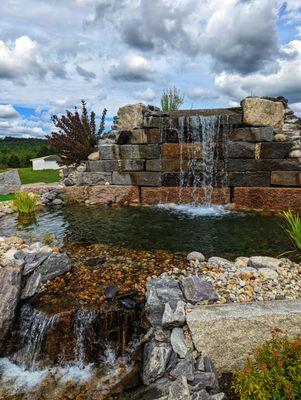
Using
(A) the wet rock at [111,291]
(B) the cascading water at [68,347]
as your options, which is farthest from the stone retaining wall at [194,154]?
(B) the cascading water at [68,347]

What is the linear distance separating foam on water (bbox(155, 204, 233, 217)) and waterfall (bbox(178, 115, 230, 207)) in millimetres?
255

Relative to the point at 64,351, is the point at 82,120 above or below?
above

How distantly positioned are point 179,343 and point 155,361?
281 mm

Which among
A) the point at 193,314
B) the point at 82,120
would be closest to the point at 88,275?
the point at 193,314

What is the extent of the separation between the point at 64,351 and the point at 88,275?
3.39 feet

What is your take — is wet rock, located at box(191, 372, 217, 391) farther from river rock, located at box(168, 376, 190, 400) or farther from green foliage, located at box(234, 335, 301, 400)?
green foliage, located at box(234, 335, 301, 400)

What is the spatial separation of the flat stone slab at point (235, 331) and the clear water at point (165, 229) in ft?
6.80

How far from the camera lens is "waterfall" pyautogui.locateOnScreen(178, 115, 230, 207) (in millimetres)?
8773

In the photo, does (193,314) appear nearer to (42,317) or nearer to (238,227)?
(42,317)

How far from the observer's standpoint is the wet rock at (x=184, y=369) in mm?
2750

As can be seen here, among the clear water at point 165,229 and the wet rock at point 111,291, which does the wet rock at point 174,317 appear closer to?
the wet rock at point 111,291

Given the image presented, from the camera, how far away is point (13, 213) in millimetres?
8625

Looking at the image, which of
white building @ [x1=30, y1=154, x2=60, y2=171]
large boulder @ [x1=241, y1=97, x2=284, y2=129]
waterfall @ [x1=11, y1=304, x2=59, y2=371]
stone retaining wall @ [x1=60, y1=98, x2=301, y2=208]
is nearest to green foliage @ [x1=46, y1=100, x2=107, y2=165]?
stone retaining wall @ [x1=60, y1=98, x2=301, y2=208]

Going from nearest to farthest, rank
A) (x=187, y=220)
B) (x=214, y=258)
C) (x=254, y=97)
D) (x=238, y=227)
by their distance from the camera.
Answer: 1. (x=214, y=258)
2. (x=238, y=227)
3. (x=187, y=220)
4. (x=254, y=97)
